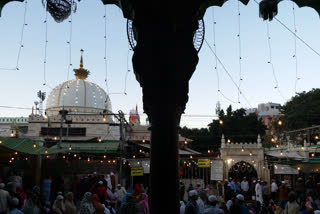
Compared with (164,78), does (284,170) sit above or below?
below

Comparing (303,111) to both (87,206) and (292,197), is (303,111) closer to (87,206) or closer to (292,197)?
(292,197)

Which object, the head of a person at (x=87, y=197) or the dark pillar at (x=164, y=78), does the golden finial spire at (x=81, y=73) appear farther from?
the dark pillar at (x=164, y=78)

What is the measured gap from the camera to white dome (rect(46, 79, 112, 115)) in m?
32.8

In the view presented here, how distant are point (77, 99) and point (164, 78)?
31979 millimetres

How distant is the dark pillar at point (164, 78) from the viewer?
7.80 ft

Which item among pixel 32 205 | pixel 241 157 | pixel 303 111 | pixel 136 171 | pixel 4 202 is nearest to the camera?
pixel 32 205

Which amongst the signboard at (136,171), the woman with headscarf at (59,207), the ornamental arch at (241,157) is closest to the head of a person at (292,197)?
the woman with headscarf at (59,207)

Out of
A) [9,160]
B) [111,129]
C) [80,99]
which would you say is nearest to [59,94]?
[80,99]

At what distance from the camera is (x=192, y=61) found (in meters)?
2.54

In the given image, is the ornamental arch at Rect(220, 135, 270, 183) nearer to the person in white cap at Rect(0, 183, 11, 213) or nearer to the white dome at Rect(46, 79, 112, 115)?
the white dome at Rect(46, 79, 112, 115)

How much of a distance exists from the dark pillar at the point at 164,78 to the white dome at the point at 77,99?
3019 cm

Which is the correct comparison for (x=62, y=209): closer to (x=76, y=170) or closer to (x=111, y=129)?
(x=76, y=170)

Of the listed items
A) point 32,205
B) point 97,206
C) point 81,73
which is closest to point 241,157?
point 97,206

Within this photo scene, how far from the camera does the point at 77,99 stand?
109 ft
